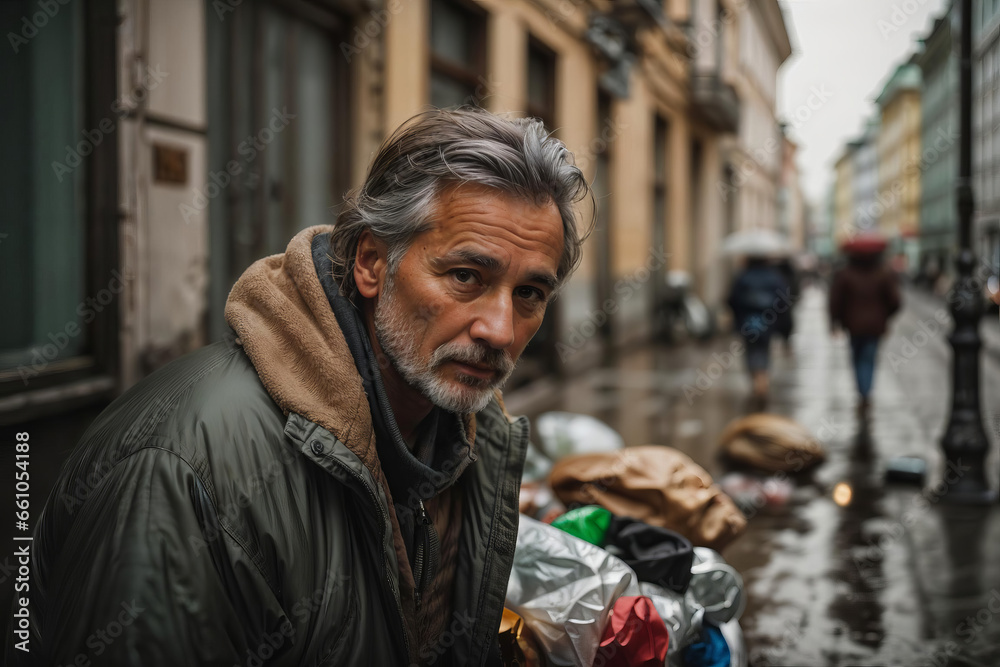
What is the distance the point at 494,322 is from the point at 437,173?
0.35 metres

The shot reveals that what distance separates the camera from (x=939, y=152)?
2141 inches

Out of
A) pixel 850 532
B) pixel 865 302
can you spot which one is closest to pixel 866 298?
pixel 865 302

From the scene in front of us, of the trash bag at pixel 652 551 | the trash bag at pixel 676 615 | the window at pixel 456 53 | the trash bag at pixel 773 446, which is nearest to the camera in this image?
the trash bag at pixel 676 615

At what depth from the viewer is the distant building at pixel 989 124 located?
1478 inches

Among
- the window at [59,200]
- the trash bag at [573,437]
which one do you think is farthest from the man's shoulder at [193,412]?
the trash bag at [573,437]

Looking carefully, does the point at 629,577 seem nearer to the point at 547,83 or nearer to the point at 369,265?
the point at 369,265

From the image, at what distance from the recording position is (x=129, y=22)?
4.40 m

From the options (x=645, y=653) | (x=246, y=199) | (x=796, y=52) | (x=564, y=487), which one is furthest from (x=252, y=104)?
(x=796, y=52)

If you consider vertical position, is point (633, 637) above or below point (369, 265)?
below

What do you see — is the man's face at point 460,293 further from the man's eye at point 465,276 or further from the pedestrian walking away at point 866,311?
the pedestrian walking away at point 866,311

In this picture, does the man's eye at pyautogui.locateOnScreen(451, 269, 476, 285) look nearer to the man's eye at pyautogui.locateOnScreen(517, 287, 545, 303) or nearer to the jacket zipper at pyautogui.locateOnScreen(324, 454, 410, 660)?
the man's eye at pyautogui.locateOnScreen(517, 287, 545, 303)

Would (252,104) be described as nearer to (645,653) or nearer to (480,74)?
(480,74)

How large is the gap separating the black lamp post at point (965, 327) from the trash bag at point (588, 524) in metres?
3.58

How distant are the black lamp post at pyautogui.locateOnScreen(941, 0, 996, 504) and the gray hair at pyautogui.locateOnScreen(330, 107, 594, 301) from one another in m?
4.55
